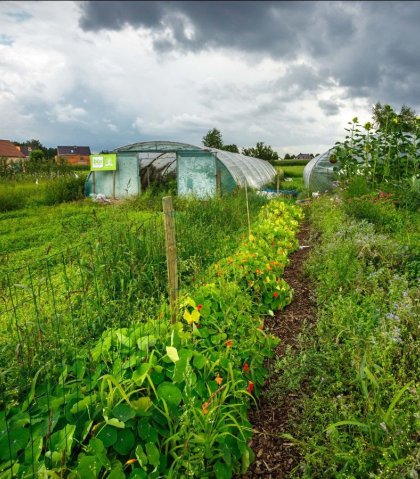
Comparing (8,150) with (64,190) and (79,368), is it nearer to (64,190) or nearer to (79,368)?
(64,190)

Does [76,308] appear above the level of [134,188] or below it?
below

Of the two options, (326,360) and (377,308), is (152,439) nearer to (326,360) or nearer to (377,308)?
(326,360)

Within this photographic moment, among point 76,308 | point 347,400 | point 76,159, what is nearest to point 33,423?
point 347,400

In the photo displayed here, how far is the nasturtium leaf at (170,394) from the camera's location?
2172mm

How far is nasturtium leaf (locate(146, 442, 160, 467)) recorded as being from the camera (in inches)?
74.1

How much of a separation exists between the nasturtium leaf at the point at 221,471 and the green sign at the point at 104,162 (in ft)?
44.7

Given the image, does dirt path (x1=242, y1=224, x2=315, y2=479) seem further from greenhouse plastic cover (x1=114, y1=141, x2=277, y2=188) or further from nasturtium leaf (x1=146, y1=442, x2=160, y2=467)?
greenhouse plastic cover (x1=114, y1=141, x2=277, y2=188)

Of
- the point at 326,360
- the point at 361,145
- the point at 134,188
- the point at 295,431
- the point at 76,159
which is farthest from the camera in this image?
the point at 76,159

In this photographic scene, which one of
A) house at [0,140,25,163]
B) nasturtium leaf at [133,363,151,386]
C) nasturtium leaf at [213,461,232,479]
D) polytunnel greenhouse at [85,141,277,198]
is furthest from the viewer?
house at [0,140,25,163]

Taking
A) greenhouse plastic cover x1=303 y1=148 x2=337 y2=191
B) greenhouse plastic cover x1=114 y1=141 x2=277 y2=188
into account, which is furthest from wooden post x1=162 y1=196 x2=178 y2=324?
greenhouse plastic cover x1=303 y1=148 x2=337 y2=191

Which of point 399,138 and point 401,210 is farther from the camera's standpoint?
point 399,138

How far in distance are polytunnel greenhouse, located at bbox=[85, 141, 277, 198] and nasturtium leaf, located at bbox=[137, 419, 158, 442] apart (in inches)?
449

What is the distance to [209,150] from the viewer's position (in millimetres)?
13938

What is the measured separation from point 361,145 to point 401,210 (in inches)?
148
